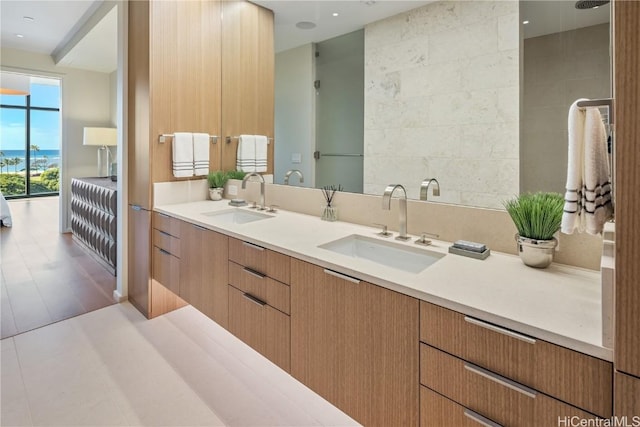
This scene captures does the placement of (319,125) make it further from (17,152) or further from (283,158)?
(17,152)

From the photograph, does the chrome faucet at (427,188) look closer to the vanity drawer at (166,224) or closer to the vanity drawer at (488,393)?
the vanity drawer at (488,393)

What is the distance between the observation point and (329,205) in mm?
2061

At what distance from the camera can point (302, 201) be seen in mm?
2289

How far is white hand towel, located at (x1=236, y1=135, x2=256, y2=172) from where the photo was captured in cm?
279

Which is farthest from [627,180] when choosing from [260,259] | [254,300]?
[254,300]

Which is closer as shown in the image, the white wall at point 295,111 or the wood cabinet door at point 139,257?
the white wall at point 295,111

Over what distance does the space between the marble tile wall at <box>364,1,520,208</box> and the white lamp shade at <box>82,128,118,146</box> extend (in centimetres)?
494

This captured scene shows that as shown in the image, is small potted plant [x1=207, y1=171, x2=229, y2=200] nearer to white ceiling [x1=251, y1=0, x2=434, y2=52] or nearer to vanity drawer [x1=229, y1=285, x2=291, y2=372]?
white ceiling [x1=251, y1=0, x2=434, y2=52]

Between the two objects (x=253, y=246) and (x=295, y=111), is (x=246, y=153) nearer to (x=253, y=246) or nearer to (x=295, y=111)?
(x=295, y=111)

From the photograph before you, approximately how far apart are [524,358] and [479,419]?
0.22 metres

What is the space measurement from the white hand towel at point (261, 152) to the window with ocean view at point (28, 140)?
7444 millimetres

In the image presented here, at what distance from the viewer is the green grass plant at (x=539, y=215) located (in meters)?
1.19

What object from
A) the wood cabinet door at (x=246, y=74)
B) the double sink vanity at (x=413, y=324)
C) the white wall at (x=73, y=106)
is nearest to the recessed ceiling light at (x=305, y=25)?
the wood cabinet door at (x=246, y=74)

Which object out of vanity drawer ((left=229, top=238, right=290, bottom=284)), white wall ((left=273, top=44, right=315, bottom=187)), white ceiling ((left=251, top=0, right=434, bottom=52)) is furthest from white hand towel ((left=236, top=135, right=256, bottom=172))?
vanity drawer ((left=229, top=238, right=290, bottom=284))
